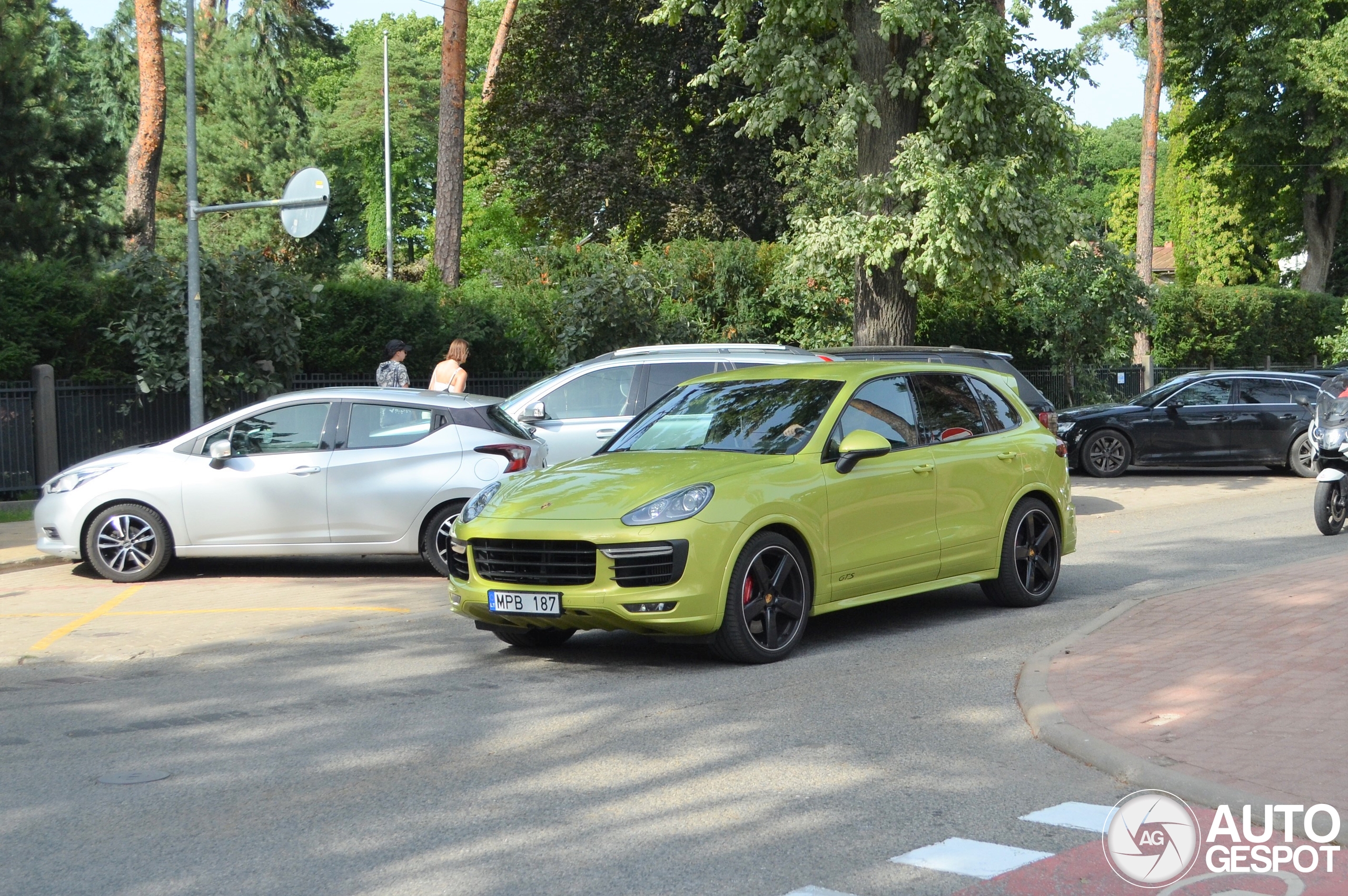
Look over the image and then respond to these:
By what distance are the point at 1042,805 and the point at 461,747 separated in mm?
2576

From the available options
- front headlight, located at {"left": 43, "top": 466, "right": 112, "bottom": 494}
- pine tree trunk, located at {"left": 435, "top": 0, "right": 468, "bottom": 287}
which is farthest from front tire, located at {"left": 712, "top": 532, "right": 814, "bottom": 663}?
pine tree trunk, located at {"left": 435, "top": 0, "right": 468, "bottom": 287}

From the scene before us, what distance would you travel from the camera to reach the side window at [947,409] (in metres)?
9.80

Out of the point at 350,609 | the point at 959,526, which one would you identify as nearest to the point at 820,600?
the point at 959,526

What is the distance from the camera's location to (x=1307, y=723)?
21.0ft

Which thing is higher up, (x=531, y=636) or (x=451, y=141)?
(x=451, y=141)

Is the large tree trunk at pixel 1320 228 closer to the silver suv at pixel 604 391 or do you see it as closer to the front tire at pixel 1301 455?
the front tire at pixel 1301 455

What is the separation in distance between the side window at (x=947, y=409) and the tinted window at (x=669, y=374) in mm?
4625

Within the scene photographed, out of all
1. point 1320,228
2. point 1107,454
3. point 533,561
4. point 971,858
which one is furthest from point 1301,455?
point 1320,228

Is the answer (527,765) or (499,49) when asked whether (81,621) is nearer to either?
(527,765)

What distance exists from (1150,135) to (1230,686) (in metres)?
34.2

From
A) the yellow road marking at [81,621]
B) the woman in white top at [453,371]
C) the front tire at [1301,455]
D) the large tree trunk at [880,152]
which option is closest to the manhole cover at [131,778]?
the yellow road marking at [81,621]

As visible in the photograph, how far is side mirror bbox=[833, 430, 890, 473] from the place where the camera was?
28.5ft

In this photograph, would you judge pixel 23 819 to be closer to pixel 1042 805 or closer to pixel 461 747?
pixel 461 747

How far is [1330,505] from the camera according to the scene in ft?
47.3
